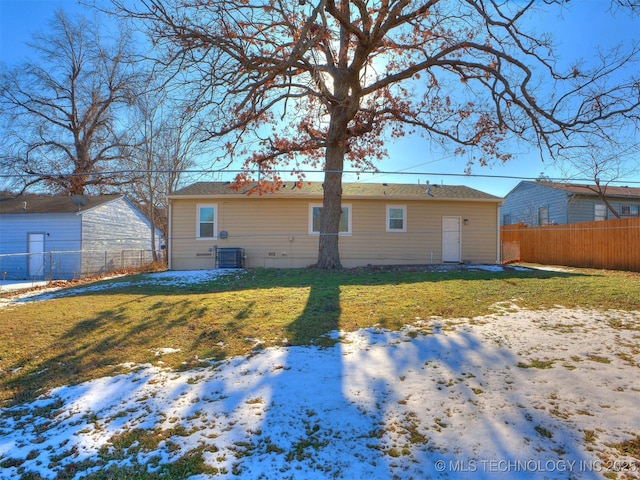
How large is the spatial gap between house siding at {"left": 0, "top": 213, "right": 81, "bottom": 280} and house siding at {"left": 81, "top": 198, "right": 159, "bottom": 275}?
42 cm

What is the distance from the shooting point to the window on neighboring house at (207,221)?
1462 cm

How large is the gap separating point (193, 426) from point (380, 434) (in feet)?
4.61

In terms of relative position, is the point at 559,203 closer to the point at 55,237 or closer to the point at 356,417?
the point at 356,417

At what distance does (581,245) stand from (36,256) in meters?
23.9

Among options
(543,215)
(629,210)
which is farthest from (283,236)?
(629,210)

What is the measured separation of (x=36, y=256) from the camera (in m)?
16.5

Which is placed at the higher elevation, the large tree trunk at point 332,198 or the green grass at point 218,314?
the large tree trunk at point 332,198

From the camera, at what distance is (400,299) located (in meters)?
6.94

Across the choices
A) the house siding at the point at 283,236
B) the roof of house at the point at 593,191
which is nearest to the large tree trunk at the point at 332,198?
the house siding at the point at 283,236

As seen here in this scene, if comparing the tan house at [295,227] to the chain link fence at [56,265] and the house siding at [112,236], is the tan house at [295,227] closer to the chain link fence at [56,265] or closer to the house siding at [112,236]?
the chain link fence at [56,265]

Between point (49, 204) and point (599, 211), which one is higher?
Result: point (49, 204)

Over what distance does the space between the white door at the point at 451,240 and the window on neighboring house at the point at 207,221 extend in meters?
9.36

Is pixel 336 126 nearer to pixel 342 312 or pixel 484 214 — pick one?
pixel 342 312

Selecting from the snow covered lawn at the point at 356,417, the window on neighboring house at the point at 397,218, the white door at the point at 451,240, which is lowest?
the snow covered lawn at the point at 356,417
